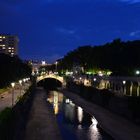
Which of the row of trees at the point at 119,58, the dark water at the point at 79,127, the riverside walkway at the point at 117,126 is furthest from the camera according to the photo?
the row of trees at the point at 119,58

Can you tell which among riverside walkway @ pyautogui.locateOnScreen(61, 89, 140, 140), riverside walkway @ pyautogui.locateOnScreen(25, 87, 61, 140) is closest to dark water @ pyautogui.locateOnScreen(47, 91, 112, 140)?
riverside walkway @ pyautogui.locateOnScreen(61, 89, 140, 140)

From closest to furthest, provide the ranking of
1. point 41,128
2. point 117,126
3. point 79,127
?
point 41,128 → point 117,126 → point 79,127

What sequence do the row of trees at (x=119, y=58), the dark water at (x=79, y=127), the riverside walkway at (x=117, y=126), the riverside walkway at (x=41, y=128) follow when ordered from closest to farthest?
1. the riverside walkway at (x=41, y=128)
2. the riverside walkway at (x=117, y=126)
3. the dark water at (x=79, y=127)
4. the row of trees at (x=119, y=58)

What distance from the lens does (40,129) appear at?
46.8m

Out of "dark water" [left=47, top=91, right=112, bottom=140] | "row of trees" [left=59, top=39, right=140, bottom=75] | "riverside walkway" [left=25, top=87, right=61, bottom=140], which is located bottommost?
"dark water" [left=47, top=91, right=112, bottom=140]

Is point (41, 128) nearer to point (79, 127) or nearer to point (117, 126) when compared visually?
point (79, 127)

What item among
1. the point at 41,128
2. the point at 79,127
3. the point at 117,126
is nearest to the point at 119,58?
the point at 79,127

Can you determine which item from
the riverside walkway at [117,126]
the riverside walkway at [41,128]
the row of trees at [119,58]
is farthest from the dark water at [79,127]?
the row of trees at [119,58]

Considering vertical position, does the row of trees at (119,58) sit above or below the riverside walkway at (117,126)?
above

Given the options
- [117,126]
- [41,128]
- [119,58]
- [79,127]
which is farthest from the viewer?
[119,58]

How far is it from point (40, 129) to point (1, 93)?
2346cm

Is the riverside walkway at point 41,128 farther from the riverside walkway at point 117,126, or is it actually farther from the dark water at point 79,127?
the riverside walkway at point 117,126

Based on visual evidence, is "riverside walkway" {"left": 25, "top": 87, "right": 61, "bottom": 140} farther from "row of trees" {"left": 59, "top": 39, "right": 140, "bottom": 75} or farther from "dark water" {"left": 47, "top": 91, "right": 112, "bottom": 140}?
"row of trees" {"left": 59, "top": 39, "right": 140, "bottom": 75}

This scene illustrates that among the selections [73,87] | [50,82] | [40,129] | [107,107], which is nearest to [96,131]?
[40,129]
